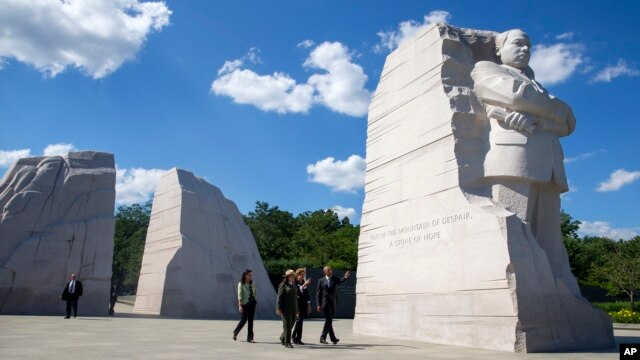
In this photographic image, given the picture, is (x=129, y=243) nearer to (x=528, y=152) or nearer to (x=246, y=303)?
(x=246, y=303)

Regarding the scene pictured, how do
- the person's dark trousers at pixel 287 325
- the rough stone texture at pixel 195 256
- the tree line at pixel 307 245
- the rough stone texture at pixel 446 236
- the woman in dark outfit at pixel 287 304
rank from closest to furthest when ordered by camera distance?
A: the rough stone texture at pixel 446 236 → the person's dark trousers at pixel 287 325 → the woman in dark outfit at pixel 287 304 → the rough stone texture at pixel 195 256 → the tree line at pixel 307 245

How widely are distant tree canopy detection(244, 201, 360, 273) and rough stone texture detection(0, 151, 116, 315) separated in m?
15.5

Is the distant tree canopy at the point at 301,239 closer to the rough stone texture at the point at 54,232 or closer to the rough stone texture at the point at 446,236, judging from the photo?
the rough stone texture at the point at 54,232

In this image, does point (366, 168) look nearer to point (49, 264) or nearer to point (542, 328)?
point (542, 328)

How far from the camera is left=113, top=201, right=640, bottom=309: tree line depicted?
119ft

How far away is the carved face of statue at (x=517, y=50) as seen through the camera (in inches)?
425

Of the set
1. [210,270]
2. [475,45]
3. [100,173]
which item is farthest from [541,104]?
[100,173]

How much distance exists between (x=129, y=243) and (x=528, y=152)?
138ft

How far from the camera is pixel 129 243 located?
46.4 m

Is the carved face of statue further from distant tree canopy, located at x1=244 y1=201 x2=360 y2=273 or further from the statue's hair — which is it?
distant tree canopy, located at x1=244 y1=201 x2=360 y2=273

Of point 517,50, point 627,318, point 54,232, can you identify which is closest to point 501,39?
point 517,50

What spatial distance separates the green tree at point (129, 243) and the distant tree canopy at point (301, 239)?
8.99 metres

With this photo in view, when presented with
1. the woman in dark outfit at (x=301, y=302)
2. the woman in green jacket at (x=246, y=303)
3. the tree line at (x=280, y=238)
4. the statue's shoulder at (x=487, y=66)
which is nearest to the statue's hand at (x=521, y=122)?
the statue's shoulder at (x=487, y=66)

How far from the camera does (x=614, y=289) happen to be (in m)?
30.9
